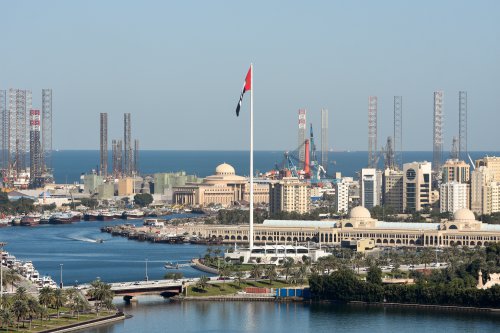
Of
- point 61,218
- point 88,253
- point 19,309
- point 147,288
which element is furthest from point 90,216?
A: point 19,309

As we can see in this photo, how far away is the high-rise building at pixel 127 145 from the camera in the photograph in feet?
330

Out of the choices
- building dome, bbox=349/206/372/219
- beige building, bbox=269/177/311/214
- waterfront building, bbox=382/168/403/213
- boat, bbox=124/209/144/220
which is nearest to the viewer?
building dome, bbox=349/206/372/219

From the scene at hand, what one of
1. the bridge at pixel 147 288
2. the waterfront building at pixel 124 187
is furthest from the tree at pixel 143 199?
the bridge at pixel 147 288

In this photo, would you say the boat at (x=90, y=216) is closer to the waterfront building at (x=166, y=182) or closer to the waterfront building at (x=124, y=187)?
the waterfront building at (x=124, y=187)

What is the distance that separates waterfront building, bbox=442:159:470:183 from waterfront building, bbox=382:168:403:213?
8.43ft

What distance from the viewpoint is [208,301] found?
145 ft

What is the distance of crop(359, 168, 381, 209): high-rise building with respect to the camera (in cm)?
7725

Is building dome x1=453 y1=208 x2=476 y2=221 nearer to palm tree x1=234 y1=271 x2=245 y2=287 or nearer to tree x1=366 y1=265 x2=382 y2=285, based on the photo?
palm tree x1=234 y1=271 x2=245 y2=287

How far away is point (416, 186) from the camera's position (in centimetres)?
Result: 7569

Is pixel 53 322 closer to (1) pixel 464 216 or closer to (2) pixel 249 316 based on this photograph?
(2) pixel 249 316

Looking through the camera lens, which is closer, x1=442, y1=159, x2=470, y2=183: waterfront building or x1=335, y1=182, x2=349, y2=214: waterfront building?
x1=335, y1=182, x2=349, y2=214: waterfront building

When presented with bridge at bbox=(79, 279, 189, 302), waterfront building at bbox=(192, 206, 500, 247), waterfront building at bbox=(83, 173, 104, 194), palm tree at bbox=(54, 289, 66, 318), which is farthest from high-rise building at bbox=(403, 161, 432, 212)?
palm tree at bbox=(54, 289, 66, 318)

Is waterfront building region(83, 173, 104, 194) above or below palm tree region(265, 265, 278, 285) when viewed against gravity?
above

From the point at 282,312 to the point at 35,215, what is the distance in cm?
3751
